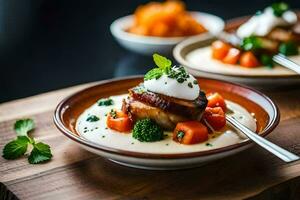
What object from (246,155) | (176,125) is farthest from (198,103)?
(246,155)

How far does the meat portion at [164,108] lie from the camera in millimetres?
2488

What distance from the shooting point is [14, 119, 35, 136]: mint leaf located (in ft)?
9.21

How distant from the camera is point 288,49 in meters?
3.59

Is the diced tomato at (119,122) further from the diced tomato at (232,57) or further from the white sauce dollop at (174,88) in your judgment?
the diced tomato at (232,57)

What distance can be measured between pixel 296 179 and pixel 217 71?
1.01 m

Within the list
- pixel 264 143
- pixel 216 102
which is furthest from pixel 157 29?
pixel 264 143

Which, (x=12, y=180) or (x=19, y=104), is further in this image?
(x=19, y=104)

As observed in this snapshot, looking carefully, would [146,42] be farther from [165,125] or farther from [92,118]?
[165,125]

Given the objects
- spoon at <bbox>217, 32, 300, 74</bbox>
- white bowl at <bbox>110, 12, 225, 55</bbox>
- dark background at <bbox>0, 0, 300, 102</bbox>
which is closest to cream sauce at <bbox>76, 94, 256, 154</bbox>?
spoon at <bbox>217, 32, 300, 74</bbox>

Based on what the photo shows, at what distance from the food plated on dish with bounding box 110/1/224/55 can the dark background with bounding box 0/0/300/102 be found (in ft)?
0.35

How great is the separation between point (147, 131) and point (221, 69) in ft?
3.80

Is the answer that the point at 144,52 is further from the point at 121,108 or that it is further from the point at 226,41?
the point at 121,108

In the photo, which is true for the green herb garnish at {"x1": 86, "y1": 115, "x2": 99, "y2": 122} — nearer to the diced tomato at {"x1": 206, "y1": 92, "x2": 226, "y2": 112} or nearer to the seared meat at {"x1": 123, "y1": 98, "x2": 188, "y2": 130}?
the seared meat at {"x1": 123, "y1": 98, "x2": 188, "y2": 130}

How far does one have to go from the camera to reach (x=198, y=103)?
2504 mm
